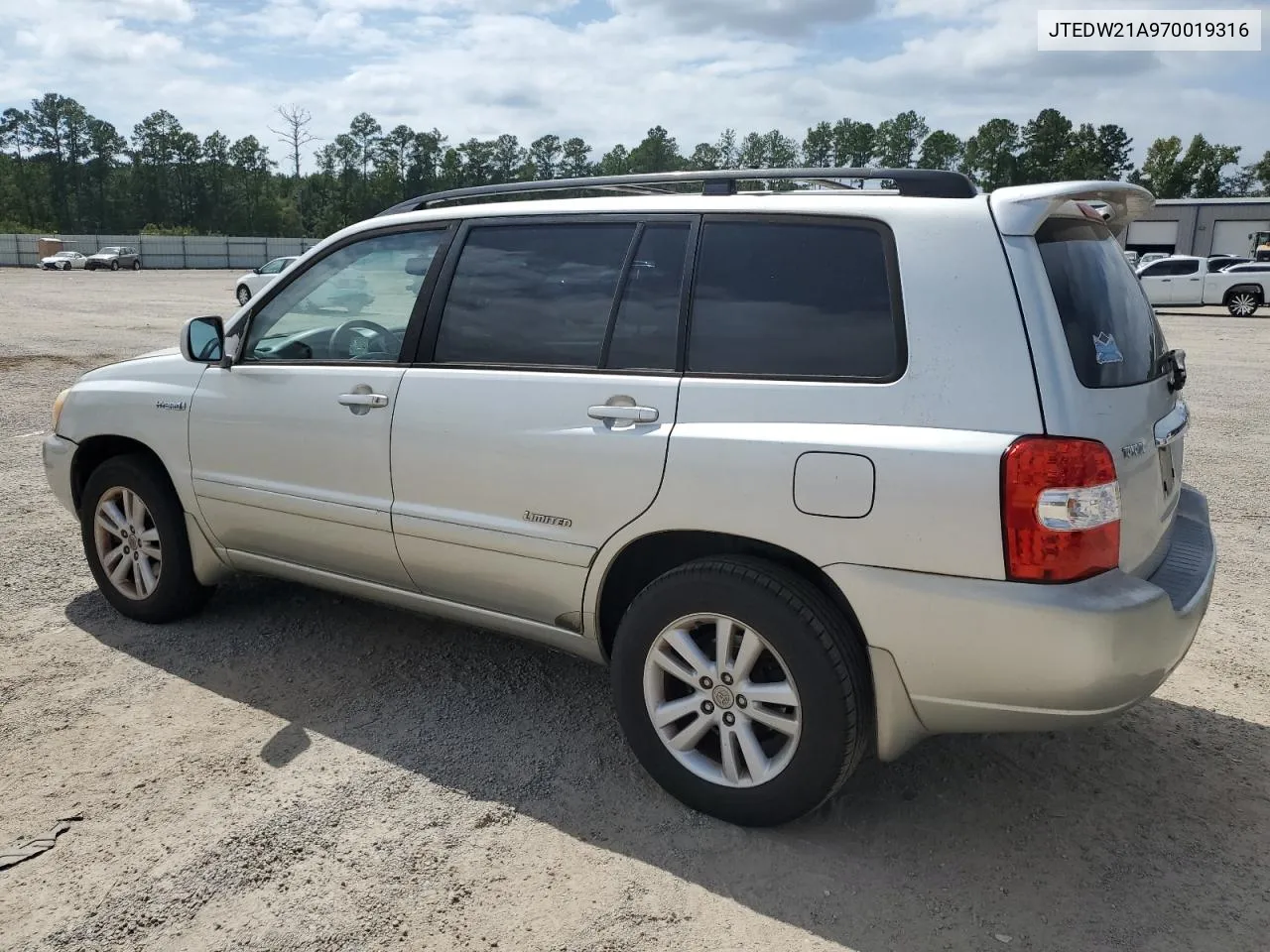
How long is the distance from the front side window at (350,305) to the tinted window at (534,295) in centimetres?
24

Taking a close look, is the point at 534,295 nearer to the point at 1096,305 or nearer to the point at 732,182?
the point at 732,182

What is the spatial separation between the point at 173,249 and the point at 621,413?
7681 centimetres

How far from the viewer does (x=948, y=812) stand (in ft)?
10.4

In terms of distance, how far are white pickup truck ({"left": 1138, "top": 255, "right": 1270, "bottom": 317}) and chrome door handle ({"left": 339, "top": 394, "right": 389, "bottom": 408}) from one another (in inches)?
1079

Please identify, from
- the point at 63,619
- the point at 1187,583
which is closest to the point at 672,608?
the point at 1187,583

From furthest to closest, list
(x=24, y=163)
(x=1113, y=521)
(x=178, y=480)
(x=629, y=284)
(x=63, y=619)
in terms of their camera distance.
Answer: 1. (x=24, y=163)
2. (x=63, y=619)
3. (x=178, y=480)
4. (x=629, y=284)
5. (x=1113, y=521)

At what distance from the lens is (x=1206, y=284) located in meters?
27.8

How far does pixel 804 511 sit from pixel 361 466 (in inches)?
68.9

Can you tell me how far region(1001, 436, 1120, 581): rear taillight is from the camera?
252cm

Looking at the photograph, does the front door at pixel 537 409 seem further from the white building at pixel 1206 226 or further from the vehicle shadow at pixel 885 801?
the white building at pixel 1206 226

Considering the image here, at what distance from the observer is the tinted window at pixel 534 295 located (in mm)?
3338

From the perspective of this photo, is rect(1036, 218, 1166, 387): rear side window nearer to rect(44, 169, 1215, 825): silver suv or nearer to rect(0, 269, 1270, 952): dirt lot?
rect(44, 169, 1215, 825): silver suv

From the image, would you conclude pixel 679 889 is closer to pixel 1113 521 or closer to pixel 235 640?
pixel 1113 521

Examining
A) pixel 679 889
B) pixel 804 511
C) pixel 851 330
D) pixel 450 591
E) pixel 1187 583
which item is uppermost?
pixel 851 330
